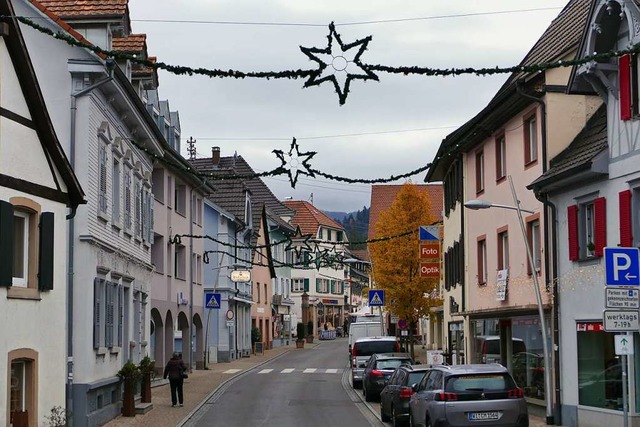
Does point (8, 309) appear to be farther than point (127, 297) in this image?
No

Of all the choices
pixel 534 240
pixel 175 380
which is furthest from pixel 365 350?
pixel 534 240

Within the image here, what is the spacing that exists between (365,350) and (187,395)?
773 cm

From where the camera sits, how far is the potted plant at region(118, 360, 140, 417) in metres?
27.5

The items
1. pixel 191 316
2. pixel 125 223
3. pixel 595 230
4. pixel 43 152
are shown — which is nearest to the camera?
pixel 43 152

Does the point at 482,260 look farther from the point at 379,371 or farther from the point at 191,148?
the point at 191,148

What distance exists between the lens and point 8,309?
1744 centimetres

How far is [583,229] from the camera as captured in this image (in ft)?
76.4

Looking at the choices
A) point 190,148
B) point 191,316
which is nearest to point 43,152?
point 191,316

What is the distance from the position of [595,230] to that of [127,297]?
1411 centimetres

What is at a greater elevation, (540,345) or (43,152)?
(43,152)

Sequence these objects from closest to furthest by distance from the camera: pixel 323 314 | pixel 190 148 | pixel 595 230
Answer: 1. pixel 595 230
2. pixel 190 148
3. pixel 323 314

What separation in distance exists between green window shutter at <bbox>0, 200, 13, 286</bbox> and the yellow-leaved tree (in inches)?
1347

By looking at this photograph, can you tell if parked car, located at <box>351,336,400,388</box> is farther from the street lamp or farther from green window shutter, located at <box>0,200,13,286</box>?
green window shutter, located at <box>0,200,13,286</box>

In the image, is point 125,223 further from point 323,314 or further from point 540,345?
point 323,314
